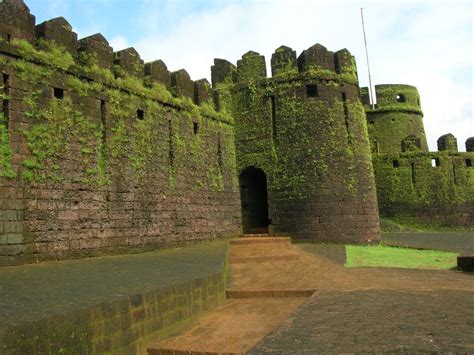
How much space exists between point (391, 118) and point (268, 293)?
25.1m

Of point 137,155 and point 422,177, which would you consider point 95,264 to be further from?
point 422,177

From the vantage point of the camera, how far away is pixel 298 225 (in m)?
14.5

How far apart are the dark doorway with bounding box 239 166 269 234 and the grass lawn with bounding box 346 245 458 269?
394 centimetres

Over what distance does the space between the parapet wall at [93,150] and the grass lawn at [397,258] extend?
4461 mm

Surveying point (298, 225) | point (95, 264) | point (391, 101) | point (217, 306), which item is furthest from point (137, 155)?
point (391, 101)

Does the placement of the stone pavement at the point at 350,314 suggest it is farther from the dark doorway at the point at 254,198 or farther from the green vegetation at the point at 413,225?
the green vegetation at the point at 413,225

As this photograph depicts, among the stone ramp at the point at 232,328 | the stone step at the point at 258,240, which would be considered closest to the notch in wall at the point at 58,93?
the stone ramp at the point at 232,328

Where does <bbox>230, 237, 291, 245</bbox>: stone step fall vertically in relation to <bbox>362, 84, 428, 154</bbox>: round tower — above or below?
below

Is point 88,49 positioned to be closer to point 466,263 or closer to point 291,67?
point 291,67

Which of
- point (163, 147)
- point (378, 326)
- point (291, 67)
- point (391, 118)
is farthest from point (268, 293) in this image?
point (391, 118)

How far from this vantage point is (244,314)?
22.6 feet

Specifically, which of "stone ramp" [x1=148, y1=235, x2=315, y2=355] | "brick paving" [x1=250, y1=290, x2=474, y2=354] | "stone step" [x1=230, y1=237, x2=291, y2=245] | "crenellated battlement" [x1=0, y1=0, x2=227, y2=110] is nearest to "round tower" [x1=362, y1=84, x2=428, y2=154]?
"stone step" [x1=230, y1=237, x2=291, y2=245]

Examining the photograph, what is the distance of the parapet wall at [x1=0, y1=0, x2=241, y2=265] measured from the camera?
8359mm

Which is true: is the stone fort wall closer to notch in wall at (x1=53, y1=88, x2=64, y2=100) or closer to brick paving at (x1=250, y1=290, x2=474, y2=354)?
brick paving at (x1=250, y1=290, x2=474, y2=354)
